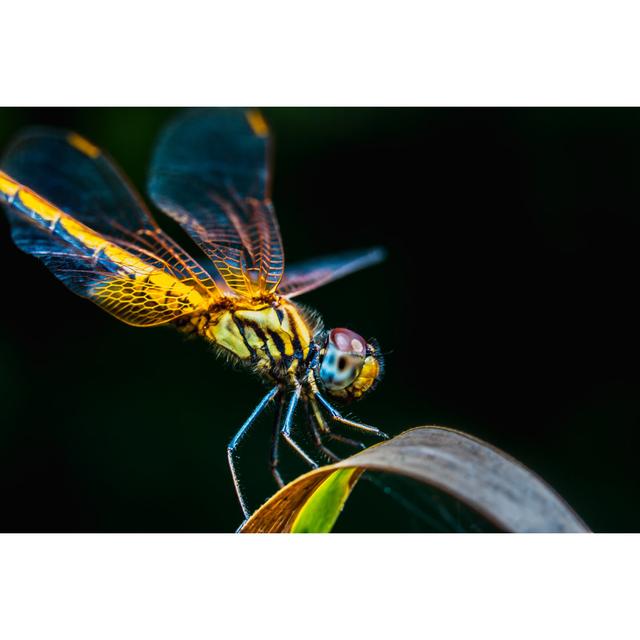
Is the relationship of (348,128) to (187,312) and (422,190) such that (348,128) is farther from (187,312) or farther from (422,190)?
(187,312)

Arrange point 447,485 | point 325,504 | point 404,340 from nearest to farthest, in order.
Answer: point 447,485 < point 325,504 < point 404,340

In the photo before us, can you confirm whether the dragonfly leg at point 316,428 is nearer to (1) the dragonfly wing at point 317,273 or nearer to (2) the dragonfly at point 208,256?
(2) the dragonfly at point 208,256

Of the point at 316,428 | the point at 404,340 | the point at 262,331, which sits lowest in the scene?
the point at 404,340

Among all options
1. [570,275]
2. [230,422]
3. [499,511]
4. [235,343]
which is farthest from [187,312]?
[570,275]

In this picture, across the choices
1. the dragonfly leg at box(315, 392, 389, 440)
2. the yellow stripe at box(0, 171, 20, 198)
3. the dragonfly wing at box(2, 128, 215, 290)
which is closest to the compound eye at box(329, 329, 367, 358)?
the dragonfly leg at box(315, 392, 389, 440)

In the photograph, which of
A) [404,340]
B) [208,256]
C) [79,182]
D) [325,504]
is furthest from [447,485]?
[404,340]

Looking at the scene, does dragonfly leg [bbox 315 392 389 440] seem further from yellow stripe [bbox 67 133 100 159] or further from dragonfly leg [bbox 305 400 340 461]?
yellow stripe [bbox 67 133 100 159]

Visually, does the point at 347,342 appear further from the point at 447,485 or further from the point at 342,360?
the point at 447,485

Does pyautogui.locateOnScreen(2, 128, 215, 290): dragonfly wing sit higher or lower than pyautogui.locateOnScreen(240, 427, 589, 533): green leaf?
higher
